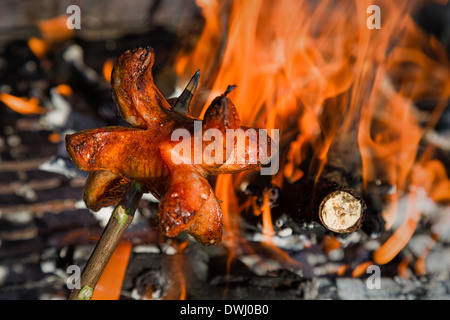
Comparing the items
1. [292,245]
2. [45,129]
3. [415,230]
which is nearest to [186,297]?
[292,245]

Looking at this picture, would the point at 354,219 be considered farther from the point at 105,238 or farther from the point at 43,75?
the point at 43,75

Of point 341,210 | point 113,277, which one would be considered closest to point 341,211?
point 341,210

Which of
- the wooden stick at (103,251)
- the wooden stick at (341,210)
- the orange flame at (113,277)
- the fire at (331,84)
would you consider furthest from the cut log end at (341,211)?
the orange flame at (113,277)

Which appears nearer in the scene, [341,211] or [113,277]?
[341,211]

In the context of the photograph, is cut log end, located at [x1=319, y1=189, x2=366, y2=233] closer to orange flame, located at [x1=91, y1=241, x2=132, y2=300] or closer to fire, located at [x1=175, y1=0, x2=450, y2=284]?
fire, located at [x1=175, y1=0, x2=450, y2=284]

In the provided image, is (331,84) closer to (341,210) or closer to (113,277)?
(341,210)

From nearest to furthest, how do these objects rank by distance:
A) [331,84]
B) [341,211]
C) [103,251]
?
[103,251] < [341,211] < [331,84]
